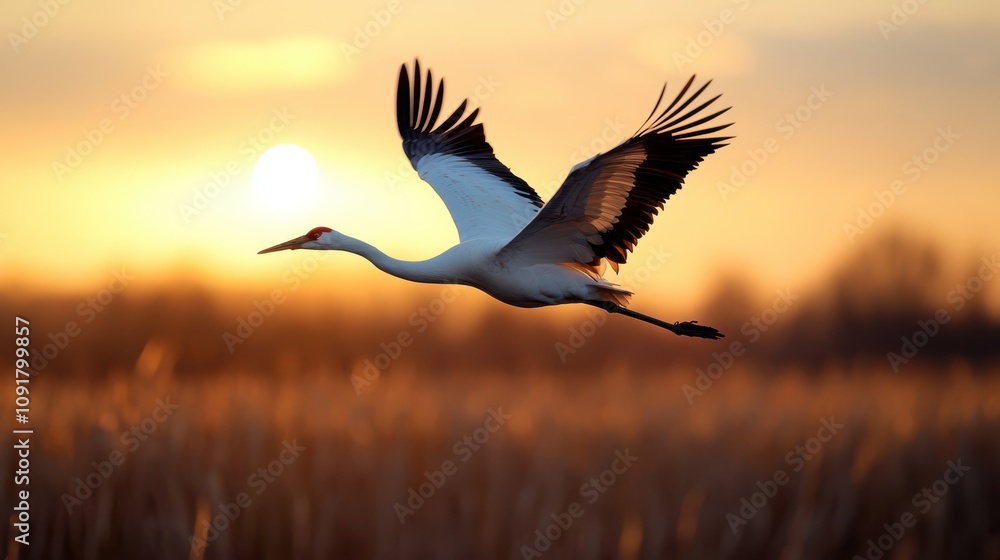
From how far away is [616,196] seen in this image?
23.6ft

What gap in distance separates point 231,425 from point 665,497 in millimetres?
2973

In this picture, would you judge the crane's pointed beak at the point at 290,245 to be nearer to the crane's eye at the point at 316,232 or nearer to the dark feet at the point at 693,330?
the crane's eye at the point at 316,232

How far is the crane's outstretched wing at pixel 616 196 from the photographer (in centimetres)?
682

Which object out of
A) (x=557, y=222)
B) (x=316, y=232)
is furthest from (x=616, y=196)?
(x=316, y=232)

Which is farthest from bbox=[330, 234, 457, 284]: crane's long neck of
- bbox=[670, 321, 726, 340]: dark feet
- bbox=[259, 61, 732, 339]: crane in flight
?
bbox=[670, 321, 726, 340]: dark feet

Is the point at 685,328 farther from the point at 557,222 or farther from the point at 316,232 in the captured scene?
the point at 316,232

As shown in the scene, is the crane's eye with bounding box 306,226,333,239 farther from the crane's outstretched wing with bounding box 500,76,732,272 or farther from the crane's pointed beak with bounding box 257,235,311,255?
the crane's outstretched wing with bounding box 500,76,732,272

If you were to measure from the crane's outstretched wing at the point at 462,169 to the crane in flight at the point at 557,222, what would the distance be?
11mm

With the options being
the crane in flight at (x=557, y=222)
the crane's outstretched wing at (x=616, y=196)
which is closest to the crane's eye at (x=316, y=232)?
the crane in flight at (x=557, y=222)

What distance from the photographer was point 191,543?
750cm

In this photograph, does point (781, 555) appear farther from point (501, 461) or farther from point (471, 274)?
point (471, 274)

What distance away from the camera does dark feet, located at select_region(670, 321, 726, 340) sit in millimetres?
8102

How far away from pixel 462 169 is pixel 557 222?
2179 mm

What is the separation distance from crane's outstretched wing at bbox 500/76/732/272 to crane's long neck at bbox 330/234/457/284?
1.56ft
